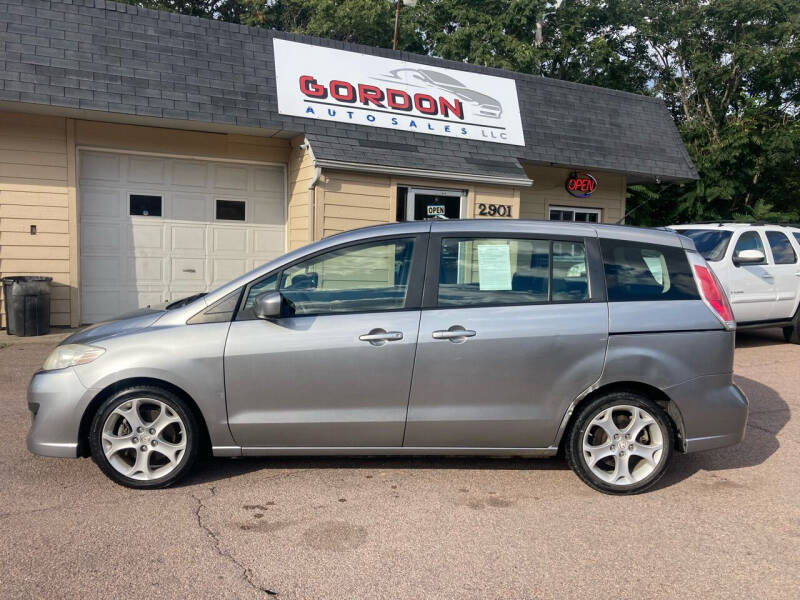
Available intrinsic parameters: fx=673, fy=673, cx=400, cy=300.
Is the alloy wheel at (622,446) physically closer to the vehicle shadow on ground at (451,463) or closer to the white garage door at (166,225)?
the vehicle shadow on ground at (451,463)

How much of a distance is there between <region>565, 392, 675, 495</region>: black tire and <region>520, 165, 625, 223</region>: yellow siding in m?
9.70

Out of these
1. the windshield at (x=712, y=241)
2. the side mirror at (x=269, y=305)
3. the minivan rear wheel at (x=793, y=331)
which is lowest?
the minivan rear wheel at (x=793, y=331)

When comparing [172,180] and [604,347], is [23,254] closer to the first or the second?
[172,180]

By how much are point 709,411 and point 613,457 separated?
713 millimetres

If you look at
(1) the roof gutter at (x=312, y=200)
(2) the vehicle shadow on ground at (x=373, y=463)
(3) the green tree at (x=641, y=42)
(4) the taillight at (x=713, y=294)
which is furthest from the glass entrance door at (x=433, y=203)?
(3) the green tree at (x=641, y=42)

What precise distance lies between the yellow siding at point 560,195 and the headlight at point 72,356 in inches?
421

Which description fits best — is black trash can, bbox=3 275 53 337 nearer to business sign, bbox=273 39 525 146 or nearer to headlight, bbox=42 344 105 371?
business sign, bbox=273 39 525 146

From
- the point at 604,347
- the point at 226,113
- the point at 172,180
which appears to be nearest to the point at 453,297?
the point at 604,347

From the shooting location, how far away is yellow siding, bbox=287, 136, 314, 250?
10969 mm

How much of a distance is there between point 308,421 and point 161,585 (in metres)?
1.36

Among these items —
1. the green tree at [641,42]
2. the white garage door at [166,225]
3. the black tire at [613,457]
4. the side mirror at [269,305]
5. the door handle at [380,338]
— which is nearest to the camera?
the side mirror at [269,305]

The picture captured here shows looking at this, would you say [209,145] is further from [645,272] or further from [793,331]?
[793,331]

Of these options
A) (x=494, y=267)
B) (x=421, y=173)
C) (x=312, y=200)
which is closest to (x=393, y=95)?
(x=421, y=173)

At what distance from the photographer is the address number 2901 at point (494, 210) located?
12.0 metres
